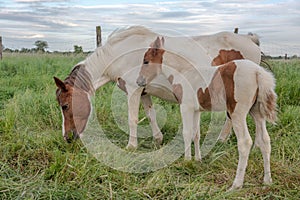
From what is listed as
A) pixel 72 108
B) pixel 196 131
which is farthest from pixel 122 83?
pixel 196 131

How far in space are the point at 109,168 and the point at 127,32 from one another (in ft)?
6.59

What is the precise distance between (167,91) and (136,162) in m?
1.12

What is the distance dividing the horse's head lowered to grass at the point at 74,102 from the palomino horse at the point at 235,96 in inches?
44.6

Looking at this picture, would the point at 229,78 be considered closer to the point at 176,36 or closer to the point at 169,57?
the point at 169,57

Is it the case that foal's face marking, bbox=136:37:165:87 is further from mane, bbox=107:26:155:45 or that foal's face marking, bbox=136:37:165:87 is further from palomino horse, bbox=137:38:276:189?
mane, bbox=107:26:155:45

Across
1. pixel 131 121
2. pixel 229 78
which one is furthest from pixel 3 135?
pixel 229 78

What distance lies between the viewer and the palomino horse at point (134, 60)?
4219 mm

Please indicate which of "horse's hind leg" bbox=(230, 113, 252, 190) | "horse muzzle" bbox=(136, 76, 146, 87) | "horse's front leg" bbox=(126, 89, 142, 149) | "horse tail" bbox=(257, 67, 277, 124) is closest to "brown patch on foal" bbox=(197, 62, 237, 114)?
"horse's hind leg" bbox=(230, 113, 252, 190)

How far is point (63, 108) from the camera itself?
3.98m

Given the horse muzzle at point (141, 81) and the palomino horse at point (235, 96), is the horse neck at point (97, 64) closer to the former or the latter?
the horse muzzle at point (141, 81)

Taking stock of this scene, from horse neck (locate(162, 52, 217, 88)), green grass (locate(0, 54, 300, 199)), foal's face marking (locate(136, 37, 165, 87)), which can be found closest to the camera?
green grass (locate(0, 54, 300, 199))

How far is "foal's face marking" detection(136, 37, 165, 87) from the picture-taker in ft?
12.9

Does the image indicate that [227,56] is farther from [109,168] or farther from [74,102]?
[109,168]

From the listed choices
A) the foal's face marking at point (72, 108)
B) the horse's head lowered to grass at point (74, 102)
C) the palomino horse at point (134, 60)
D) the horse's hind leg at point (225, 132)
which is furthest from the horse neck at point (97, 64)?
the horse's hind leg at point (225, 132)
